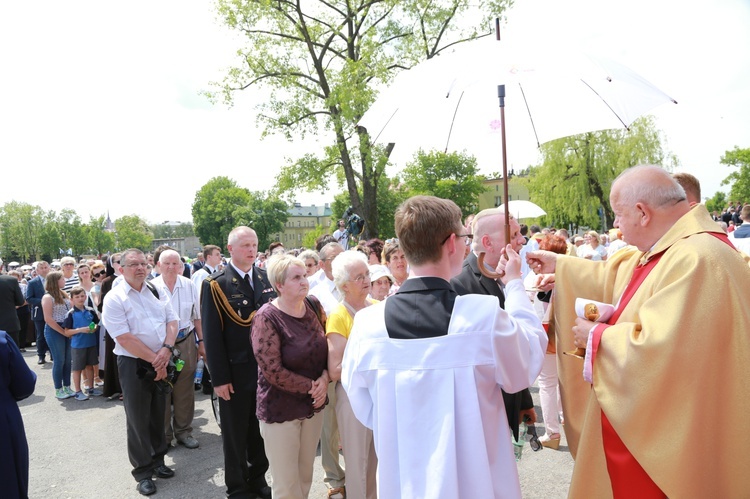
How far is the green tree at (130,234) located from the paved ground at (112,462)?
379ft

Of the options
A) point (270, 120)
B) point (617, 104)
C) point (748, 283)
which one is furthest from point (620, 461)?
point (270, 120)

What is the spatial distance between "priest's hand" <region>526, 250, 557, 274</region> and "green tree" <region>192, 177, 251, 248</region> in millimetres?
67222

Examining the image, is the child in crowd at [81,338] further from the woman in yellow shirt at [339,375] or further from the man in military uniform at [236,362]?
the woman in yellow shirt at [339,375]

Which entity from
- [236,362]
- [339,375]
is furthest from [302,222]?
[339,375]

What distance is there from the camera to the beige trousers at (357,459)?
3568 mm

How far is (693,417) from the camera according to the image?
194 centimetres

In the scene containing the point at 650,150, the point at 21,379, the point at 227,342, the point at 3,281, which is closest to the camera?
→ the point at 21,379

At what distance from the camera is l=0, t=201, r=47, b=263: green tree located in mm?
82375

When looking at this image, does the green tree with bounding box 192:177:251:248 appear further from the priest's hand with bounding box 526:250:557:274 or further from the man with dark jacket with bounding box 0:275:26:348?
the priest's hand with bounding box 526:250:557:274

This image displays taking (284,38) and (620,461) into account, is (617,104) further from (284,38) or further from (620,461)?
(284,38)

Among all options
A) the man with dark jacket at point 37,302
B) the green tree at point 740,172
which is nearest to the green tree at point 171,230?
the green tree at point 740,172

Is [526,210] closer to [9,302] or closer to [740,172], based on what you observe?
[9,302]

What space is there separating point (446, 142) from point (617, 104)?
40.1 inches

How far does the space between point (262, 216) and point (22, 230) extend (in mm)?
44068
